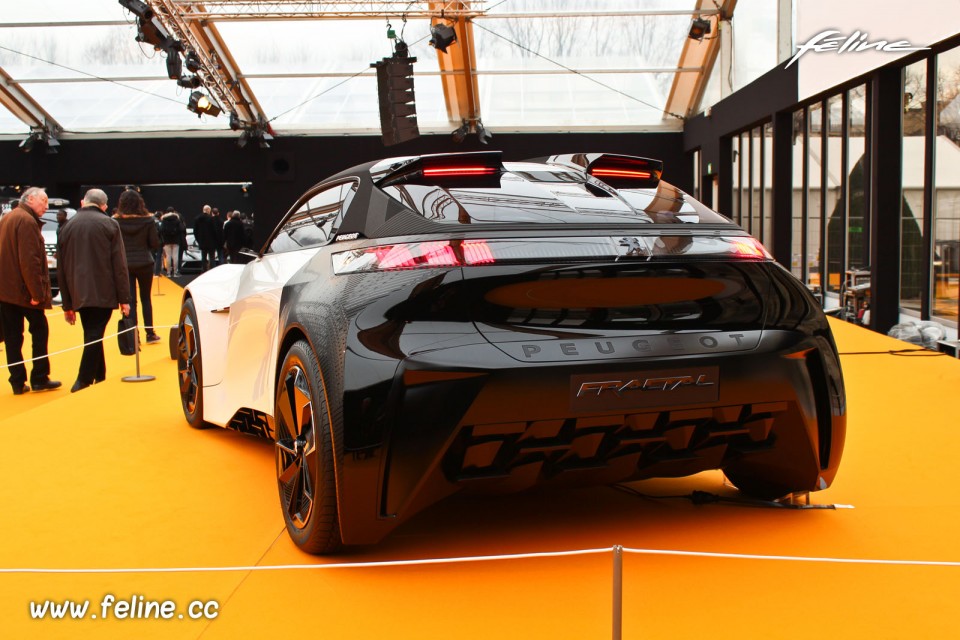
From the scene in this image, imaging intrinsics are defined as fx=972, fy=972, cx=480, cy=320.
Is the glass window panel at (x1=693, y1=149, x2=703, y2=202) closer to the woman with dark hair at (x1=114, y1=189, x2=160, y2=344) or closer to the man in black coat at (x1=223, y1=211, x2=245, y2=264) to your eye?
the man in black coat at (x1=223, y1=211, x2=245, y2=264)

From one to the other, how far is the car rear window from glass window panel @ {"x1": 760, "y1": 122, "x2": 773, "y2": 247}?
12.6 m

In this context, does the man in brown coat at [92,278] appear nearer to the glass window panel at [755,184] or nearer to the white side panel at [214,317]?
the white side panel at [214,317]

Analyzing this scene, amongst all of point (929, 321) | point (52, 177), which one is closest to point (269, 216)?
point (52, 177)

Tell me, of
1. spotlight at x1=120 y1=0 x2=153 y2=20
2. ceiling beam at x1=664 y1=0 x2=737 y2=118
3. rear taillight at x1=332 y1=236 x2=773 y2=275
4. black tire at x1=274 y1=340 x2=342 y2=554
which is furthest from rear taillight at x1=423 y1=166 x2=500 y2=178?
ceiling beam at x1=664 y1=0 x2=737 y2=118

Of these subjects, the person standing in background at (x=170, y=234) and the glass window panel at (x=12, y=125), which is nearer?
the person standing in background at (x=170, y=234)

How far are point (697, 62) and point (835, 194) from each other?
6.41 meters

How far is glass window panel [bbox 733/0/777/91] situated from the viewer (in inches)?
566

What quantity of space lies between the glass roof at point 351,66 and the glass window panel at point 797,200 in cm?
381

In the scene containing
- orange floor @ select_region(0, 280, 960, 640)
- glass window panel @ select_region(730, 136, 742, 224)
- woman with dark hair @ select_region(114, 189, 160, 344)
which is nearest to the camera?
orange floor @ select_region(0, 280, 960, 640)

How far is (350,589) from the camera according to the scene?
2.72 meters

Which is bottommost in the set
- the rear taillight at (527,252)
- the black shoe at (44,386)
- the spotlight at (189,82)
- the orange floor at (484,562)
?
the black shoe at (44,386)

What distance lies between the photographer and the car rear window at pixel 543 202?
2.88 meters

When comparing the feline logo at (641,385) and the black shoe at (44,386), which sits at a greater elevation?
the feline logo at (641,385)

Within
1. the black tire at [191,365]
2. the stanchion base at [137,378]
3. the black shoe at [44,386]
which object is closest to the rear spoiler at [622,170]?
the black tire at [191,365]
